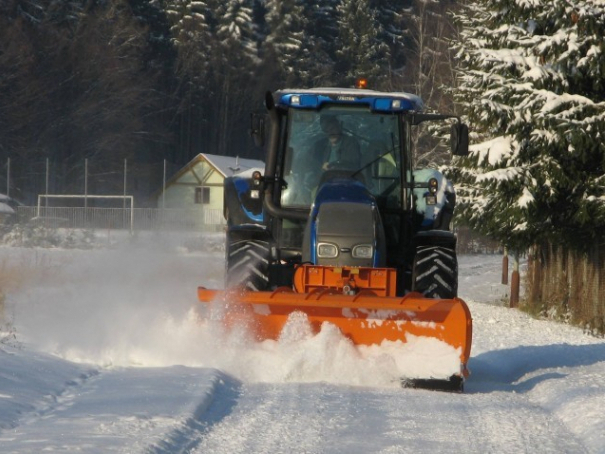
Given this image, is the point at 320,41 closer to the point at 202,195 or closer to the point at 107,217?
the point at 202,195

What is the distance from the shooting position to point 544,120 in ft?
52.2

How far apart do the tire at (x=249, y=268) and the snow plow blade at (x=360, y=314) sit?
856 millimetres

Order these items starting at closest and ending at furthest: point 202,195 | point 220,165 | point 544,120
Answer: point 544,120 → point 220,165 → point 202,195

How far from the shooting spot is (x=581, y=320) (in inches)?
704

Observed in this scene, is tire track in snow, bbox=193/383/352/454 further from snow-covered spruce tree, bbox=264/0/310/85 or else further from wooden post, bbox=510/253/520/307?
snow-covered spruce tree, bbox=264/0/310/85

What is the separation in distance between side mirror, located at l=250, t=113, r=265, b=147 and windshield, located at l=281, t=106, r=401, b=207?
12.2 inches

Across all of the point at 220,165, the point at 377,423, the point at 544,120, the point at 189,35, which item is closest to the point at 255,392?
the point at 377,423

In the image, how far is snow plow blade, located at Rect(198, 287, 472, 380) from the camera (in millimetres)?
9086

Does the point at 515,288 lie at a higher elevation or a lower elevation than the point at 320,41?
lower

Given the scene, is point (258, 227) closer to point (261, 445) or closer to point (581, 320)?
point (261, 445)

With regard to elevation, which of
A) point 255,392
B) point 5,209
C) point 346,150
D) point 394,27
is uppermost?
point 394,27

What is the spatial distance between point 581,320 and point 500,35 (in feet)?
16.0

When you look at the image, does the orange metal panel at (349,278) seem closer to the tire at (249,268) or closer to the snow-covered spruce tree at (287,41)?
the tire at (249,268)

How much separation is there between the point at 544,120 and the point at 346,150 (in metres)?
6.12
